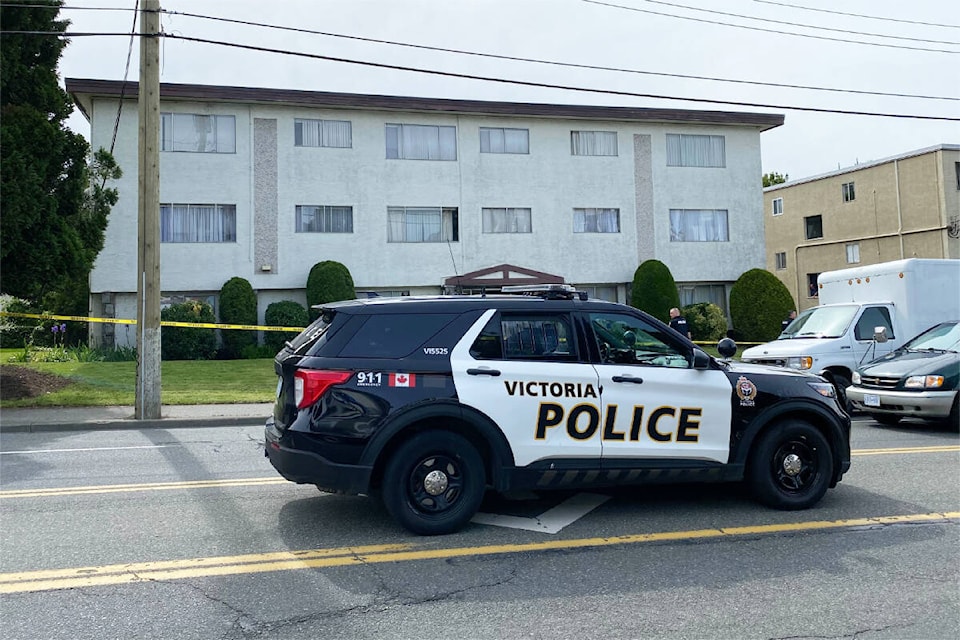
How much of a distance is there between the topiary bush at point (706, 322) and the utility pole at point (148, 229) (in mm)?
19128

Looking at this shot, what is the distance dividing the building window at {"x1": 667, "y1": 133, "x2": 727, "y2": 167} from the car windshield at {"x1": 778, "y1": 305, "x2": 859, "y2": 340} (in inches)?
635

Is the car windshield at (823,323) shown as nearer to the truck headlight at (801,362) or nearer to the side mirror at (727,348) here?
the truck headlight at (801,362)

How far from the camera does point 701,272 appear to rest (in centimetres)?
2922

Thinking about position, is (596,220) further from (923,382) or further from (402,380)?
(402,380)

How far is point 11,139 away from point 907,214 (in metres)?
34.5

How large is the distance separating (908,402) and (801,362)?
2082mm

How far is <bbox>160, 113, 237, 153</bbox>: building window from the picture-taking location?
24.5m

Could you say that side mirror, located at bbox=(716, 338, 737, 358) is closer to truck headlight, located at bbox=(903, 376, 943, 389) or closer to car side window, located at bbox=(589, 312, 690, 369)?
car side window, located at bbox=(589, 312, 690, 369)

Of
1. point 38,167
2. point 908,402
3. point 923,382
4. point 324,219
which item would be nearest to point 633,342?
point 908,402

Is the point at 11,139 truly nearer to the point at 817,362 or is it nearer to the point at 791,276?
the point at 817,362

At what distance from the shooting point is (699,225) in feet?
96.3

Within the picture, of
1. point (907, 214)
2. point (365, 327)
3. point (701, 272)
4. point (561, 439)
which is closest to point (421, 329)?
point (365, 327)

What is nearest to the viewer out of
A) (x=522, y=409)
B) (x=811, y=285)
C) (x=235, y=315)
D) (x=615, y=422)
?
(x=522, y=409)

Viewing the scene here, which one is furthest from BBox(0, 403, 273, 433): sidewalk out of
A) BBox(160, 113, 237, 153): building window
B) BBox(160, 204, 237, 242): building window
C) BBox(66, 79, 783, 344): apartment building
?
BBox(160, 113, 237, 153): building window
